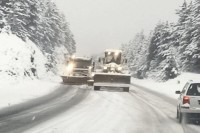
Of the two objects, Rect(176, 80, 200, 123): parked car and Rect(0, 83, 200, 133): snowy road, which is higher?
Rect(176, 80, 200, 123): parked car

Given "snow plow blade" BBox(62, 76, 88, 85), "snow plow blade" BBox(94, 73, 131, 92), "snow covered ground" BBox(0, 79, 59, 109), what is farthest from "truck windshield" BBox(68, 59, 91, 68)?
"snow covered ground" BBox(0, 79, 59, 109)

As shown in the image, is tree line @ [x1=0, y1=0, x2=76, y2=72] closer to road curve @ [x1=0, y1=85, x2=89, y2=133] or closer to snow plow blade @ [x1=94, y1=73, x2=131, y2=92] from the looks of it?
snow plow blade @ [x1=94, y1=73, x2=131, y2=92]

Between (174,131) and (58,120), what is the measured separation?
136 inches

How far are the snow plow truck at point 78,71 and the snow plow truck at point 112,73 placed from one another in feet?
9.45

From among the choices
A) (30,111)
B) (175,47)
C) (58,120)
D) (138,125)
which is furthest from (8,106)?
(175,47)

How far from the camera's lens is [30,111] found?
15.2 metres

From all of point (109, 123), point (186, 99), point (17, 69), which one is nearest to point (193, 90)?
point (186, 99)

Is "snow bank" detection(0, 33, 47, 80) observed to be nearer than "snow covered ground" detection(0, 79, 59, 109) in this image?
No

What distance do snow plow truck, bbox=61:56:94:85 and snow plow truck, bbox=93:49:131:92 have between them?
2.88 m

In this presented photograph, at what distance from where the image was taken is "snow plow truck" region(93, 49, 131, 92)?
29.2 meters

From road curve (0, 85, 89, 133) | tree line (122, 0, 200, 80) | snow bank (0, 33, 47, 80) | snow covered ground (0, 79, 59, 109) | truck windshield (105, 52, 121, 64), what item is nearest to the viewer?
road curve (0, 85, 89, 133)

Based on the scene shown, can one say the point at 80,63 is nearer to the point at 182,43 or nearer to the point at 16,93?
the point at 16,93

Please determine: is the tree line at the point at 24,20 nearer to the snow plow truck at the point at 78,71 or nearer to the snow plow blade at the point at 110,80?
the snow plow truck at the point at 78,71

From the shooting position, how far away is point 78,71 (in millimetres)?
36656
